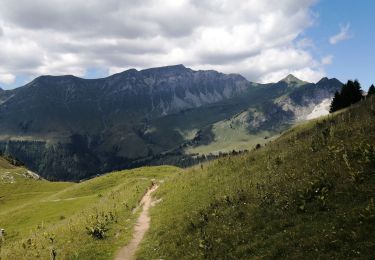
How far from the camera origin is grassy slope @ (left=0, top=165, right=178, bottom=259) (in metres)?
31.5

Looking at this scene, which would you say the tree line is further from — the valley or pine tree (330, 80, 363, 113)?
the valley

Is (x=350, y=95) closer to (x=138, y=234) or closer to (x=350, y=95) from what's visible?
(x=350, y=95)

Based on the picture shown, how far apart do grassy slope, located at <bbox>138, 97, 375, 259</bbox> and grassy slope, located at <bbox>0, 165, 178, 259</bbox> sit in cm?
366

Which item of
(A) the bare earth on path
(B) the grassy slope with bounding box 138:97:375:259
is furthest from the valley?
(A) the bare earth on path

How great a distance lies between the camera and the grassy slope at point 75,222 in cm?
3153

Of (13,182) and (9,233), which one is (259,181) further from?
(13,182)

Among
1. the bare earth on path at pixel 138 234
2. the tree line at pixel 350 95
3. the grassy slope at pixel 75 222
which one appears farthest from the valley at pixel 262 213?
the tree line at pixel 350 95

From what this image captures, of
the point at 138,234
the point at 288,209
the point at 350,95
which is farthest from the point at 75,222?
the point at 350,95

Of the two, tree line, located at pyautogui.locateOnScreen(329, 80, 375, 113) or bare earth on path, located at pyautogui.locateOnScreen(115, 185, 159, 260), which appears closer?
bare earth on path, located at pyautogui.locateOnScreen(115, 185, 159, 260)

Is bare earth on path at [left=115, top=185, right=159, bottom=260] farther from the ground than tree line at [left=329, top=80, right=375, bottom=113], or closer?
closer

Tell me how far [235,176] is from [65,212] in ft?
113

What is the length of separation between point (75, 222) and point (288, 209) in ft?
83.0

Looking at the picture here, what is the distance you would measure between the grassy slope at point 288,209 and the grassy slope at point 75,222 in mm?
3661

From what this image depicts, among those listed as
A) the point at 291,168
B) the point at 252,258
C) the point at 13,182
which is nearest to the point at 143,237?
the point at 291,168
